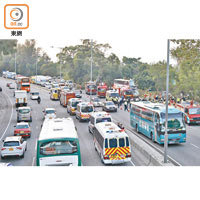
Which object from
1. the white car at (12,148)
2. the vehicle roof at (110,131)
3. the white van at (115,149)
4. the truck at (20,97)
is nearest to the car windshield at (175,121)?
the vehicle roof at (110,131)

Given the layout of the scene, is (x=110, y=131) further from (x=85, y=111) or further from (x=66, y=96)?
(x=66, y=96)

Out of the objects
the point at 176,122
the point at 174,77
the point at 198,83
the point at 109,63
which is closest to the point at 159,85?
the point at 174,77

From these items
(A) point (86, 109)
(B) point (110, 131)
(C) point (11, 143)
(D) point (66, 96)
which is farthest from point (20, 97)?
(B) point (110, 131)

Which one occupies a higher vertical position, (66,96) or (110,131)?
(66,96)

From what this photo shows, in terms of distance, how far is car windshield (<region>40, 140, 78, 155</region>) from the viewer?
50.7 feet

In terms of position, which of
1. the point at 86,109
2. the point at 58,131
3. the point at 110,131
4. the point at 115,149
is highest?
the point at 58,131

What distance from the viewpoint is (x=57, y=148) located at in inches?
609

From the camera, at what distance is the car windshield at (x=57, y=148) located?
50.7ft

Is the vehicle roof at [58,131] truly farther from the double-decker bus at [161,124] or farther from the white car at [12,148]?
the double-decker bus at [161,124]

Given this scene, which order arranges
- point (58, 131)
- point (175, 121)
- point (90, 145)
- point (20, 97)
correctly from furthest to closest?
point (20, 97) < point (90, 145) < point (175, 121) < point (58, 131)

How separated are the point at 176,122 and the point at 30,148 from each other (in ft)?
35.0

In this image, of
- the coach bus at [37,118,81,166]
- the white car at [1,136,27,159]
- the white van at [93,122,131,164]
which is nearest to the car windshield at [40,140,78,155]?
the coach bus at [37,118,81,166]

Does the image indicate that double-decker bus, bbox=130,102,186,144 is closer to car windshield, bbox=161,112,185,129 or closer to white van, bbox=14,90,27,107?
car windshield, bbox=161,112,185,129

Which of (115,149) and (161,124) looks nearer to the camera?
(115,149)
